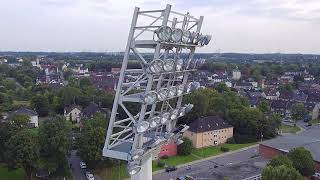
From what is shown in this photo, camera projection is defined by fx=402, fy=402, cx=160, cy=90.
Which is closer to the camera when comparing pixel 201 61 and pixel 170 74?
pixel 170 74

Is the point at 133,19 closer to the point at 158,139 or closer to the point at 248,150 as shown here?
the point at 158,139

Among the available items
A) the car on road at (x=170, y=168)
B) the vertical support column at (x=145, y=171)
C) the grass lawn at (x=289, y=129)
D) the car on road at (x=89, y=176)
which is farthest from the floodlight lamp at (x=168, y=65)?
the grass lawn at (x=289, y=129)

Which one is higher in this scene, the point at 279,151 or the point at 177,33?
the point at 177,33

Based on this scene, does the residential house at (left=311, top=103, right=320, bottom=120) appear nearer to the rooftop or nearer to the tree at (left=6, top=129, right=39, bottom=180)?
the rooftop

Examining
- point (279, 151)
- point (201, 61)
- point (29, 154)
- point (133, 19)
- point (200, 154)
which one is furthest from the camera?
point (200, 154)

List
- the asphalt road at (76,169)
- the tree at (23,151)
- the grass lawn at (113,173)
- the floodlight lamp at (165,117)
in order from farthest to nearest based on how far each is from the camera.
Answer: the asphalt road at (76,169), the grass lawn at (113,173), the tree at (23,151), the floodlight lamp at (165,117)

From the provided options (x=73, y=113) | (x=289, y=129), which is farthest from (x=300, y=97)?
(x=73, y=113)

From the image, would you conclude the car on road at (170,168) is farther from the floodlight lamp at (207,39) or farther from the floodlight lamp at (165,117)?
the floodlight lamp at (207,39)

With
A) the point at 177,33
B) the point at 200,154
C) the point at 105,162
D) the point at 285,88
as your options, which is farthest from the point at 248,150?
the point at 285,88
